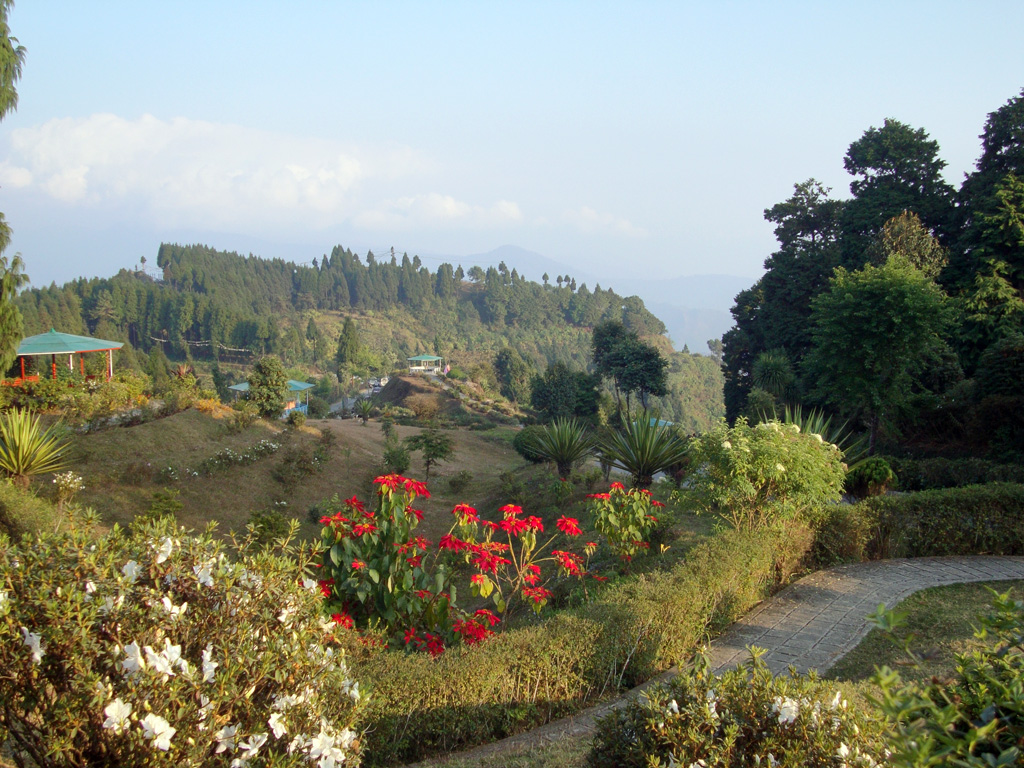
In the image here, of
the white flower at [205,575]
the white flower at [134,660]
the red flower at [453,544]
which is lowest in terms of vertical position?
the red flower at [453,544]

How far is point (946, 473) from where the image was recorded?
11562 millimetres

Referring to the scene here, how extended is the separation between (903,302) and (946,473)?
391cm

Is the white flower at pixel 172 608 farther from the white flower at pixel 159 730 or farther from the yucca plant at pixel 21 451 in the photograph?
the yucca plant at pixel 21 451

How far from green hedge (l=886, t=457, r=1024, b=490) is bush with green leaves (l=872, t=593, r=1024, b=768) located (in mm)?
10981

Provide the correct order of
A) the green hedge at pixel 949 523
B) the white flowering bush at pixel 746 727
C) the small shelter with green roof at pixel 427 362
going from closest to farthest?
the white flowering bush at pixel 746 727 → the green hedge at pixel 949 523 → the small shelter with green roof at pixel 427 362

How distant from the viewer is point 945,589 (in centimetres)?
575

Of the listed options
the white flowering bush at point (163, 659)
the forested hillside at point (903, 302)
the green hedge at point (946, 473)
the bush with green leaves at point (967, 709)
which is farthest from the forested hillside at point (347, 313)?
the bush with green leaves at point (967, 709)

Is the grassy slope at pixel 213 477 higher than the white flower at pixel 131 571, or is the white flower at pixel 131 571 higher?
the white flower at pixel 131 571

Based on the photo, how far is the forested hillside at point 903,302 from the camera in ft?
45.6

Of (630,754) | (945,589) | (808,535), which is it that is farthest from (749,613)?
(630,754)

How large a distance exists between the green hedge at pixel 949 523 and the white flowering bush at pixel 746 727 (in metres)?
Answer: 5.05

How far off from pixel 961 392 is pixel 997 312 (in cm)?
395

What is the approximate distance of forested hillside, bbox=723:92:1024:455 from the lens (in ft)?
45.6

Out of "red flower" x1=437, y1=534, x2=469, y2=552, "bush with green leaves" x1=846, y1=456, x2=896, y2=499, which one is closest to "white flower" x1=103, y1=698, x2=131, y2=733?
"red flower" x1=437, y1=534, x2=469, y2=552
